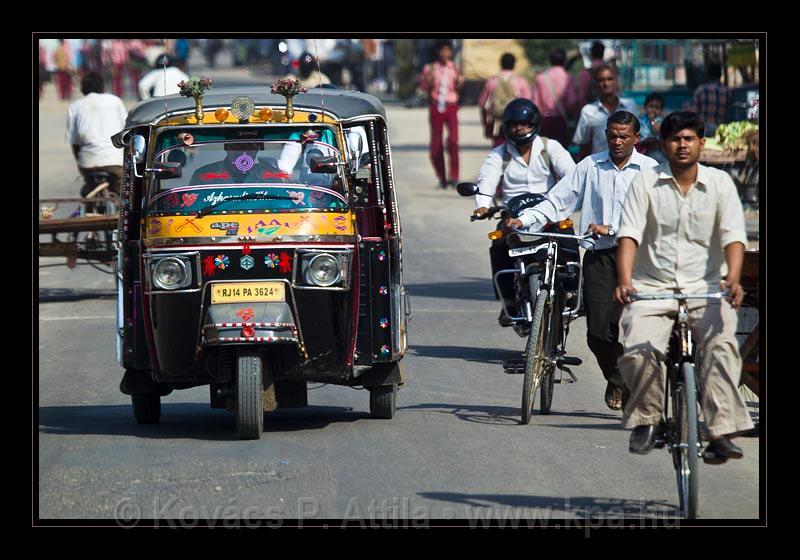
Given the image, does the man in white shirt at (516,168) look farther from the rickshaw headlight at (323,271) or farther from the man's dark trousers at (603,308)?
the rickshaw headlight at (323,271)

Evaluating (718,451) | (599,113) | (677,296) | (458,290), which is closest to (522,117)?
(599,113)

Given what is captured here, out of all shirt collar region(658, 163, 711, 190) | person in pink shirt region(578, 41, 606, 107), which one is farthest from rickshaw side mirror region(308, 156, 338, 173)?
person in pink shirt region(578, 41, 606, 107)

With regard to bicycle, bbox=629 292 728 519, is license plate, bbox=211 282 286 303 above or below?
above

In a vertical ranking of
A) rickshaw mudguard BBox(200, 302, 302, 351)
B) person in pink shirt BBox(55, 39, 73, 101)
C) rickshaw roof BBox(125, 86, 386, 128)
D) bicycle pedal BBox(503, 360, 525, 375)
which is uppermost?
person in pink shirt BBox(55, 39, 73, 101)

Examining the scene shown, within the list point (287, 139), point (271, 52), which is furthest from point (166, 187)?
point (271, 52)

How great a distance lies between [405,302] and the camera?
892 centimetres

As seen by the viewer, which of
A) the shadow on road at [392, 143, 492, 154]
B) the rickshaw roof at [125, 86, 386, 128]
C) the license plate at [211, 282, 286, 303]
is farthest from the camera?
the shadow on road at [392, 143, 492, 154]

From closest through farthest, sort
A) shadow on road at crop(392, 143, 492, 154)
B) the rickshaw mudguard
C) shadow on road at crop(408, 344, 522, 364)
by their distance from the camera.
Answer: the rickshaw mudguard
shadow on road at crop(408, 344, 522, 364)
shadow on road at crop(392, 143, 492, 154)

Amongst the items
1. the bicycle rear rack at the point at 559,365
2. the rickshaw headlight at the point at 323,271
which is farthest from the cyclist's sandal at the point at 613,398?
the rickshaw headlight at the point at 323,271

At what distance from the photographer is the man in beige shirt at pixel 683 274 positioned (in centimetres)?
654

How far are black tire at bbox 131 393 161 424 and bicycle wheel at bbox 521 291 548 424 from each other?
2231mm

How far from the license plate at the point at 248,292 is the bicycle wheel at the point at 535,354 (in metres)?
1.48

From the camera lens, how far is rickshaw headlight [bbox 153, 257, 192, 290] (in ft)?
26.3

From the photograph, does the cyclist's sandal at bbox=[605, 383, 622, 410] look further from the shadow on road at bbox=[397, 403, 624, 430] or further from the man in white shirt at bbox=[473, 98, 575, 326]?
the man in white shirt at bbox=[473, 98, 575, 326]
